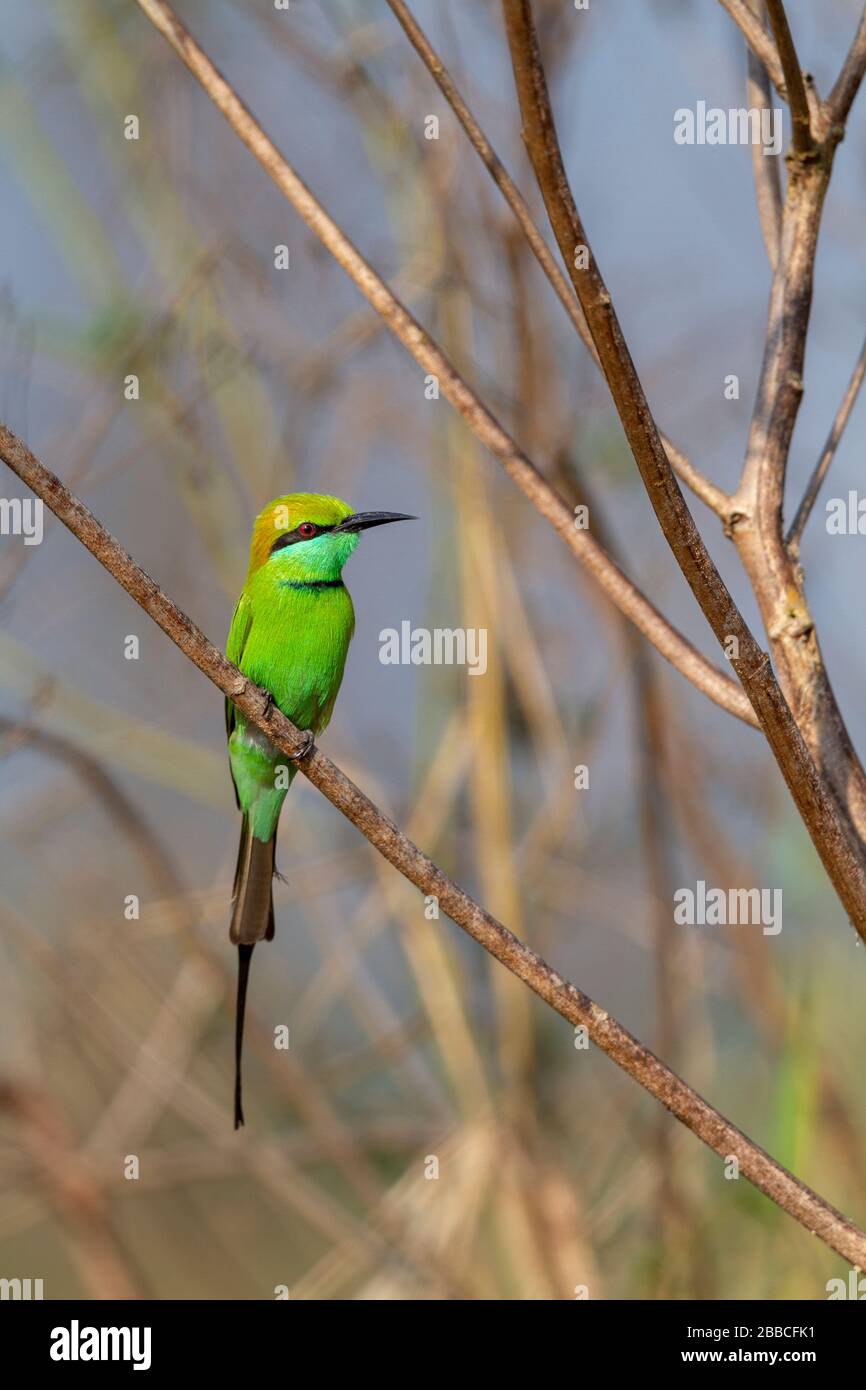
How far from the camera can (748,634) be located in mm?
1520

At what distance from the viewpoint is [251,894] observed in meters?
3.13

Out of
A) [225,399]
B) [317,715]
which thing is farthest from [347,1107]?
[225,399]

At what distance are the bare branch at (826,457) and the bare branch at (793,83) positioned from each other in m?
0.36

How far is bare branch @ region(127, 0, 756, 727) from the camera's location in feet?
6.89

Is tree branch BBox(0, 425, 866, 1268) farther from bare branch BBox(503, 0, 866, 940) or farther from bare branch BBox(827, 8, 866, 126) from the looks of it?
bare branch BBox(827, 8, 866, 126)

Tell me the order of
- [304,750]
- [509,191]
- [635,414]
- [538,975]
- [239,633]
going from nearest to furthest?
[635,414] → [538,975] → [304,750] → [509,191] → [239,633]

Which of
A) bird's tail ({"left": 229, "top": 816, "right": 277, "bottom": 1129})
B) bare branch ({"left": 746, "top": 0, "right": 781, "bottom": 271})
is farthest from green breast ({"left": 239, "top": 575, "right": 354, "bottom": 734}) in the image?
bare branch ({"left": 746, "top": 0, "right": 781, "bottom": 271})

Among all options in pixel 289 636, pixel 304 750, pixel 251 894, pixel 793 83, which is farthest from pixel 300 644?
pixel 793 83

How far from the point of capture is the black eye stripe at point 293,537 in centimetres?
326

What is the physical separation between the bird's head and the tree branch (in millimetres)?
1499

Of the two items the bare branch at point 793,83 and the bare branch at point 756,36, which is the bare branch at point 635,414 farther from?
the bare branch at point 756,36

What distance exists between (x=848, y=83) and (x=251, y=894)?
2002mm

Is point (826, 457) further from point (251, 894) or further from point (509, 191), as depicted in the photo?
point (251, 894)

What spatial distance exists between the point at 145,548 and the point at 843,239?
2.18 metres
